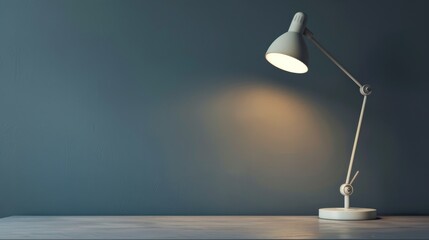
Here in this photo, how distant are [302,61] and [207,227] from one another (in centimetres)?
60

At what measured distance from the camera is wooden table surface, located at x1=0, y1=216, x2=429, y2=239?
60.5 inches

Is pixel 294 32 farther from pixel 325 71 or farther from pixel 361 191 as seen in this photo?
pixel 361 191

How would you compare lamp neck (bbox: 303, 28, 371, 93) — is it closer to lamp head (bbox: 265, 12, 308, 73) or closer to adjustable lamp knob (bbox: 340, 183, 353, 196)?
lamp head (bbox: 265, 12, 308, 73)

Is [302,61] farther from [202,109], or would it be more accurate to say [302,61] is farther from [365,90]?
[202,109]

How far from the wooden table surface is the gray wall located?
12 centimetres

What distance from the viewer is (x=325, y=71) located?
Answer: 2178 mm

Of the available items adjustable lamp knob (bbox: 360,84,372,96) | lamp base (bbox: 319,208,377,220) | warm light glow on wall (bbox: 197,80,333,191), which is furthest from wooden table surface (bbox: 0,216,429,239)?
adjustable lamp knob (bbox: 360,84,372,96)

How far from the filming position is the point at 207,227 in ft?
5.71

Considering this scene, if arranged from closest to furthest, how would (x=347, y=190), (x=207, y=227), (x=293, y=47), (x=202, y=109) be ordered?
1. (x=207, y=227)
2. (x=293, y=47)
3. (x=347, y=190)
4. (x=202, y=109)

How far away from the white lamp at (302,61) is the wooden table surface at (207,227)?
0.15 feet

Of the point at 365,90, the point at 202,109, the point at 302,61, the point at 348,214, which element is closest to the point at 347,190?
the point at 348,214

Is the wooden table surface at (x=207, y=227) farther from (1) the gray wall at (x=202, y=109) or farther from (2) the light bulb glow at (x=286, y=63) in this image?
(2) the light bulb glow at (x=286, y=63)

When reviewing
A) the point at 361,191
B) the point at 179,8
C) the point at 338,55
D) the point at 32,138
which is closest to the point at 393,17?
the point at 338,55

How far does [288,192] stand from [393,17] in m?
0.74
